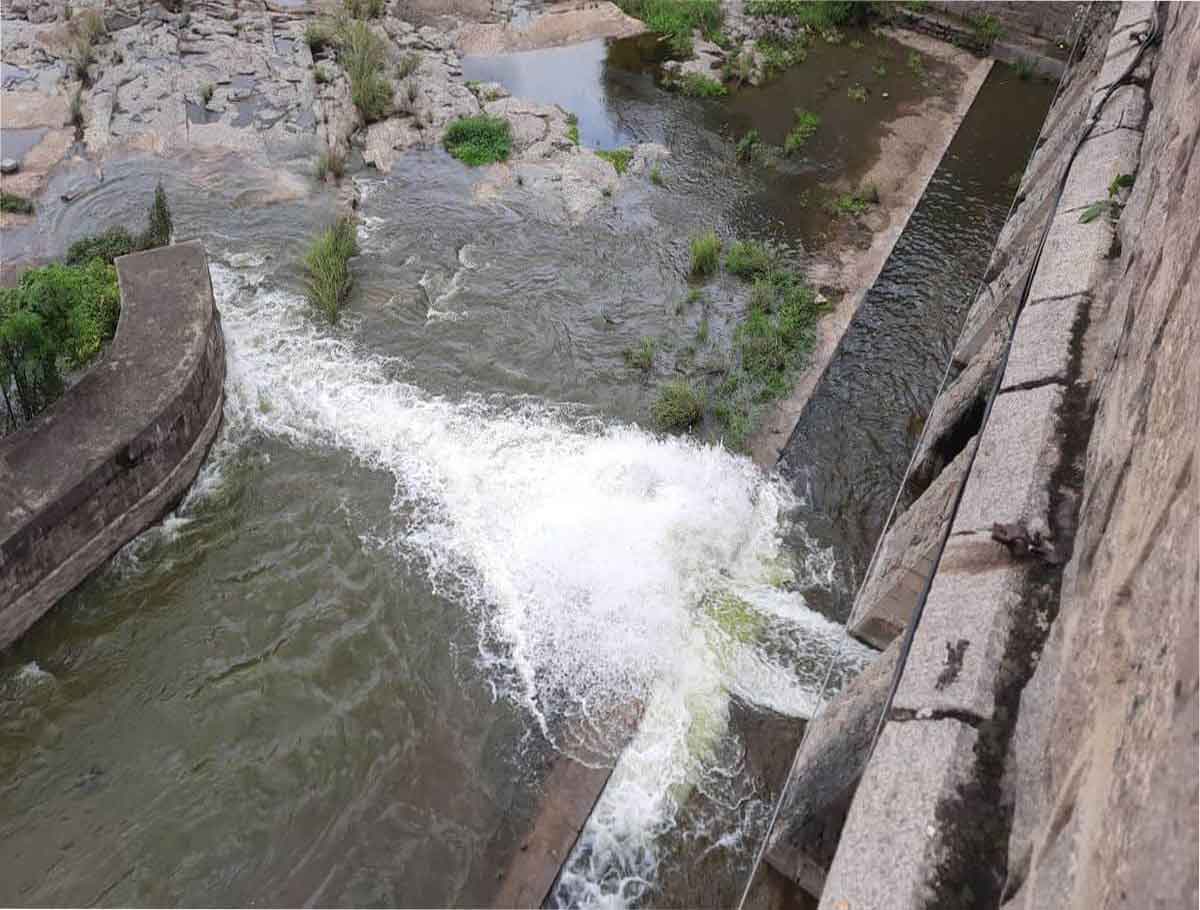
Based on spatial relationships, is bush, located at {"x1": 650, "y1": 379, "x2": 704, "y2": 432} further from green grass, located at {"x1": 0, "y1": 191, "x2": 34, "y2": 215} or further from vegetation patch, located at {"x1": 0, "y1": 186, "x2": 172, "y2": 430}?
green grass, located at {"x1": 0, "y1": 191, "x2": 34, "y2": 215}

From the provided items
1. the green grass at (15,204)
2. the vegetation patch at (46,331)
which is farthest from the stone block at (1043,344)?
the green grass at (15,204)

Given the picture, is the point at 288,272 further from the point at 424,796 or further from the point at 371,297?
the point at 424,796

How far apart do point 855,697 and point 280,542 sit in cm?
426

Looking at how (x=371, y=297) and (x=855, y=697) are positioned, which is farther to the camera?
(x=371, y=297)

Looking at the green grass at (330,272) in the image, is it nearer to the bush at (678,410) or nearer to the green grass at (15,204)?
the green grass at (15,204)

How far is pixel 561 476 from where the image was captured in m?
6.85

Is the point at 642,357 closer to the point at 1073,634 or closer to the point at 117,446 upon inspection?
the point at 117,446

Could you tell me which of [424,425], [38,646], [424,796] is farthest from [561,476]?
[38,646]

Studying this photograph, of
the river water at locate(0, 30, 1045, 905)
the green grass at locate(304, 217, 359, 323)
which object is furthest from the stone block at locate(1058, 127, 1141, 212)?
Answer: the green grass at locate(304, 217, 359, 323)

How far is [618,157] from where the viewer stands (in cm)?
1092

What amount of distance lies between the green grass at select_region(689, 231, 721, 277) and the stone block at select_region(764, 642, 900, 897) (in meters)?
5.45

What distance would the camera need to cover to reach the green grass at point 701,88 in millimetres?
12625

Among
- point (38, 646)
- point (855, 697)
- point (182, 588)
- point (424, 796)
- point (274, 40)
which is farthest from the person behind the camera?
point (274, 40)

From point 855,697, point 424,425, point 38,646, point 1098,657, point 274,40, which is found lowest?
point 38,646
